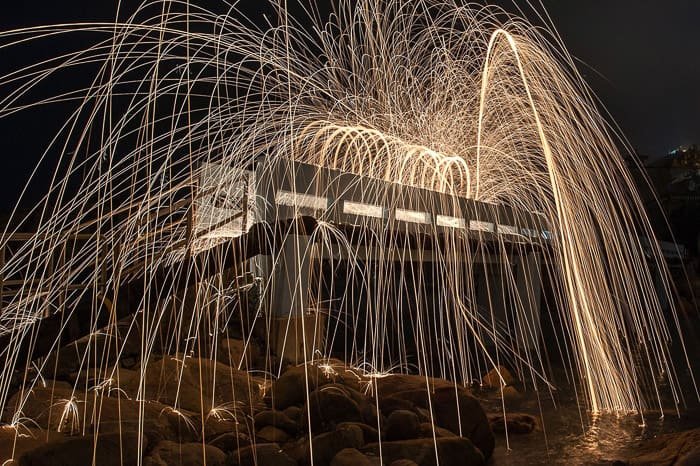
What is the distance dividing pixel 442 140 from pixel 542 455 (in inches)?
249

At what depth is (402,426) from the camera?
Answer: 7492mm

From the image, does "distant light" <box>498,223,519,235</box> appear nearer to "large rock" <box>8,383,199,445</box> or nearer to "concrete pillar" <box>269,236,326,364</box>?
"concrete pillar" <box>269,236,326,364</box>

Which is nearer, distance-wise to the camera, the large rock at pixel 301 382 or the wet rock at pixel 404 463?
the wet rock at pixel 404 463

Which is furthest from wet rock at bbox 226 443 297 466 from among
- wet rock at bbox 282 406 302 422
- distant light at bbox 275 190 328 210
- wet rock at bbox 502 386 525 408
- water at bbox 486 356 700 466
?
wet rock at bbox 502 386 525 408

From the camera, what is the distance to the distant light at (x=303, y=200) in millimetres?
11421

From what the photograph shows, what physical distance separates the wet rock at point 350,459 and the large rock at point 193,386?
2.01 metres

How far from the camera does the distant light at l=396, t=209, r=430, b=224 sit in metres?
13.9

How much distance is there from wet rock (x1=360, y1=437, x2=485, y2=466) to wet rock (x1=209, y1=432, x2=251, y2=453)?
1302 mm

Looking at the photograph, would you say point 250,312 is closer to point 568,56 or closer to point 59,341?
point 59,341

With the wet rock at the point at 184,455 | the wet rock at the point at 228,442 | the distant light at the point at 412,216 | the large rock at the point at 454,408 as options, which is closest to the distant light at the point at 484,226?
the distant light at the point at 412,216

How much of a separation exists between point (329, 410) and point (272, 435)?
0.75 metres

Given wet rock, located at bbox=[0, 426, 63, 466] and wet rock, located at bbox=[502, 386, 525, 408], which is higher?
wet rock, located at bbox=[502, 386, 525, 408]

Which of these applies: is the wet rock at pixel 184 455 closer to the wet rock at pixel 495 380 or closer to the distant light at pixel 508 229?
the wet rock at pixel 495 380

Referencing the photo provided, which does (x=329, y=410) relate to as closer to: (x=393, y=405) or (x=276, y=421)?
(x=276, y=421)
